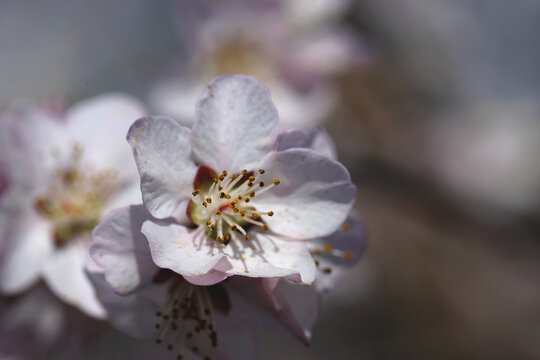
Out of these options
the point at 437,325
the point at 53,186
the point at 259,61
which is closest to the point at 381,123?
the point at 437,325

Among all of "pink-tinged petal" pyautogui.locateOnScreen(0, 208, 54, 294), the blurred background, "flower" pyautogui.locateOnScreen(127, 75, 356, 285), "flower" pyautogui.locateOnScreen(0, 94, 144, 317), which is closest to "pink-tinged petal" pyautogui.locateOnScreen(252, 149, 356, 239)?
"flower" pyautogui.locateOnScreen(127, 75, 356, 285)

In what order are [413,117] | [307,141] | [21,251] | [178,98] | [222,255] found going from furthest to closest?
[413,117] → [178,98] → [21,251] → [307,141] → [222,255]

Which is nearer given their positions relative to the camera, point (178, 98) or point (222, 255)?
point (222, 255)

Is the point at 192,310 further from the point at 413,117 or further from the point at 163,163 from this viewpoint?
the point at 413,117

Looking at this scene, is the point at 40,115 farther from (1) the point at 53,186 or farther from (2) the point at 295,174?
(2) the point at 295,174

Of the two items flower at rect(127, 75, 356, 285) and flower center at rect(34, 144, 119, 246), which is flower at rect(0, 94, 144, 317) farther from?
flower at rect(127, 75, 356, 285)

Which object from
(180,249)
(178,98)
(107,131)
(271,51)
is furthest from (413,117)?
(180,249)
